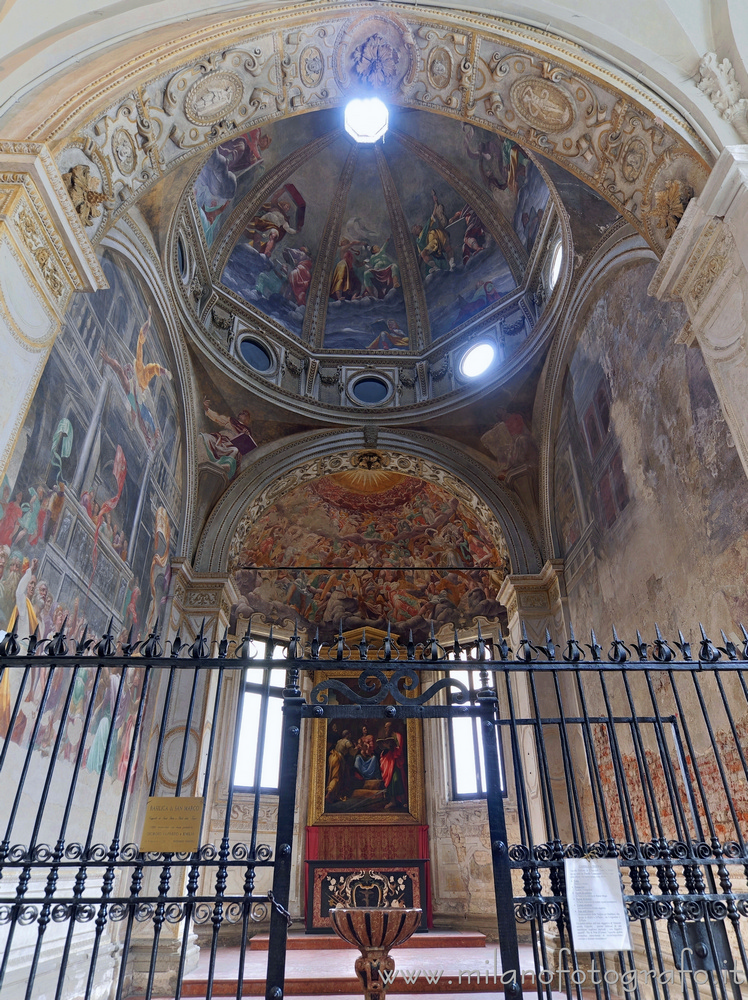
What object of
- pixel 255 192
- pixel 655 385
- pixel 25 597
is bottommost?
pixel 25 597

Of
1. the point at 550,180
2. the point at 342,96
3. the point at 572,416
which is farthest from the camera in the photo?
the point at 572,416

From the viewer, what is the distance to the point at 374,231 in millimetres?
17531

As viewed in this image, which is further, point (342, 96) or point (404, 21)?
point (342, 96)

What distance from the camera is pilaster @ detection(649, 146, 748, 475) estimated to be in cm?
542

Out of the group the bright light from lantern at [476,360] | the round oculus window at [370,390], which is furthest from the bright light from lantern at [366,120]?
the bright light from lantern at [476,360]

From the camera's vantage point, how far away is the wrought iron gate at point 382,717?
11.8ft

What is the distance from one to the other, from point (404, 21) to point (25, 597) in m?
7.08

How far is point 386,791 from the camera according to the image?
657 inches

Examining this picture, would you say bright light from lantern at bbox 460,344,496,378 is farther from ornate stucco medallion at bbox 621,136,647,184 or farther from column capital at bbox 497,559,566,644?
ornate stucco medallion at bbox 621,136,647,184

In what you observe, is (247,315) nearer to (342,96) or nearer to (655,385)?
(342,96)

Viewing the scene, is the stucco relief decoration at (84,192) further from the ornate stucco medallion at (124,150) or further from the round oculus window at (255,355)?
the round oculus window at (255,355)

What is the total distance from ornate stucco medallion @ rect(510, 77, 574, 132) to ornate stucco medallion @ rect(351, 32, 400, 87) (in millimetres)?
1351

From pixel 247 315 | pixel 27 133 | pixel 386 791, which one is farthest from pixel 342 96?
pixel 386 791

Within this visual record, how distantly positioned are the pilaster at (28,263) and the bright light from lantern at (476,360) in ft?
33.3
